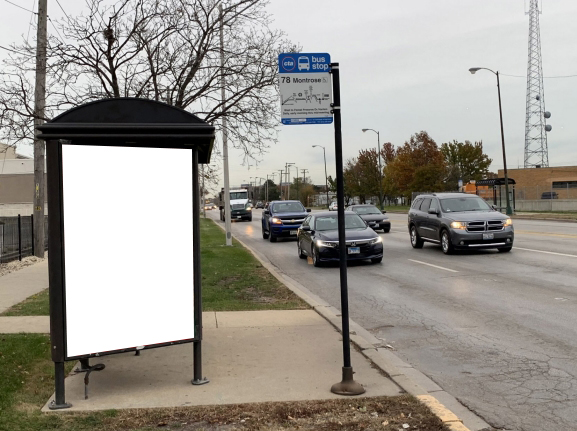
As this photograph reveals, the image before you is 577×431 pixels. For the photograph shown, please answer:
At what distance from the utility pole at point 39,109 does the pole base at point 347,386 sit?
1101 cm

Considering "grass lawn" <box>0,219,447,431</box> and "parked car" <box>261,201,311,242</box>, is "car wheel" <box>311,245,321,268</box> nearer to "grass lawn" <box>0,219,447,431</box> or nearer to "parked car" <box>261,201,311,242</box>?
"parked car" <box>261,201,311,242</box>

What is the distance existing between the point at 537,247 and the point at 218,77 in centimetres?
1057

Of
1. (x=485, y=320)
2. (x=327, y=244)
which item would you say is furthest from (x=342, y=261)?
(x=327, y=244)

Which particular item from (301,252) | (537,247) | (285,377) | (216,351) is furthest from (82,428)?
(537,247)

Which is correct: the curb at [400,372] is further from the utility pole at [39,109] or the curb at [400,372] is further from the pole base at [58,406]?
the utility pole at [39,109]

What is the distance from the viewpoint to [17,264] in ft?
57.6

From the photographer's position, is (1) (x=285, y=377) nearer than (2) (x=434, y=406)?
No

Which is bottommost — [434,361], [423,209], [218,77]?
[434,361]

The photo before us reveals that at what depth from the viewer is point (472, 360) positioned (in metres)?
6.89

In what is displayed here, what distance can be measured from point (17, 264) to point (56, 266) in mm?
13501

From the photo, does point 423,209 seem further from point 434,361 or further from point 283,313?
point 434,361

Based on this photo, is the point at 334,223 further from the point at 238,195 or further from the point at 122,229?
the point at 238,195

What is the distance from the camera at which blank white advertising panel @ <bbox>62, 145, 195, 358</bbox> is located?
5.37m

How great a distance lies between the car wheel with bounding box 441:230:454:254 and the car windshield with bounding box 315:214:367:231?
2531mm
